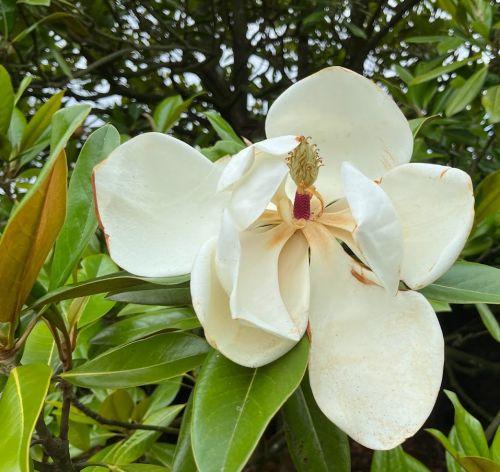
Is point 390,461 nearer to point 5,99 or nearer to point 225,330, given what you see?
point 225,330

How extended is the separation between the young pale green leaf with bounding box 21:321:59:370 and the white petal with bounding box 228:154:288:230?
1.43 feet

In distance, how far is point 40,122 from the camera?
3.99 ft

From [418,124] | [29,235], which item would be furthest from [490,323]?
[29,235]

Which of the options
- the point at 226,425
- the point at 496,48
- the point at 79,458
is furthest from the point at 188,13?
the point at 226,425

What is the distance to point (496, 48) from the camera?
154 cm

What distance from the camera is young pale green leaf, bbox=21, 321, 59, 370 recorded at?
832 millimetres

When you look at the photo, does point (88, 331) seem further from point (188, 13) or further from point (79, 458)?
point (188, 13)

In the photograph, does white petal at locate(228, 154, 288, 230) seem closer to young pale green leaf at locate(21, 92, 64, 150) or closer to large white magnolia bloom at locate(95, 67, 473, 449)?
large white magnolia bloom at locate(95, 67, 473, 449)

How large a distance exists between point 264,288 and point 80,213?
0.25 meters

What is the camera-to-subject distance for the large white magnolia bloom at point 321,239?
0.54 meters

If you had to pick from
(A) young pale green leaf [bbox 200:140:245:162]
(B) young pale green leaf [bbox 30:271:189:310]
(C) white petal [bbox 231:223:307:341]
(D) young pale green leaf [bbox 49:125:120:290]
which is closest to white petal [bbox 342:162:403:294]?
(C) white petal [bbox 231:223:307:341]

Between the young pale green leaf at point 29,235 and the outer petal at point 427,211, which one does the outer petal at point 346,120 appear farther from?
the young pale green leaf at point 29,235

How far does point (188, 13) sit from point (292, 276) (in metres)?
2.13

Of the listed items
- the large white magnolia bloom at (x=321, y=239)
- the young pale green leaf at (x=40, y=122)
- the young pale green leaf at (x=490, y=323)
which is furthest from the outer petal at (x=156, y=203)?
the young pale green leaf at (x=490, y=323)
